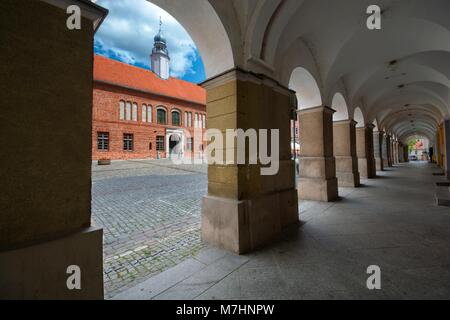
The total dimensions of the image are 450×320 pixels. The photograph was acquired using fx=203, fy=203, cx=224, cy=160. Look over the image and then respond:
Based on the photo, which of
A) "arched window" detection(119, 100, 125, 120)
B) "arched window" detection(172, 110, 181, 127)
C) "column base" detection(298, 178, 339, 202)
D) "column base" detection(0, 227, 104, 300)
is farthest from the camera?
"arched window" detection(172, 110, 181, 127)

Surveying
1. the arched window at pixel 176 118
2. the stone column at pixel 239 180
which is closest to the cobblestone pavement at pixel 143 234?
the stone column at pixel 239 180

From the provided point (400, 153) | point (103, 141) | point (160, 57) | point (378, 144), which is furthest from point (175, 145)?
point (400, 153)

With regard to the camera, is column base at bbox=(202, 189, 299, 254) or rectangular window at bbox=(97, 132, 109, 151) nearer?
column base at bbox=(202, 189, 299, 254)

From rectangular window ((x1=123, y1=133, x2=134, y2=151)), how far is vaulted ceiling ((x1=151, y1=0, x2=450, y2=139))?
974 inches

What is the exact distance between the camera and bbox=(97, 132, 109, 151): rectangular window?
2417 cm

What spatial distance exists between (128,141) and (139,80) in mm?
9360

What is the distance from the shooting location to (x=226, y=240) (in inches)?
127

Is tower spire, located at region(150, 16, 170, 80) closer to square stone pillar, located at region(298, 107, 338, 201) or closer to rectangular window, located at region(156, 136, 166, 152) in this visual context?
rectangular window, located at region(156, 136, 166, 152)

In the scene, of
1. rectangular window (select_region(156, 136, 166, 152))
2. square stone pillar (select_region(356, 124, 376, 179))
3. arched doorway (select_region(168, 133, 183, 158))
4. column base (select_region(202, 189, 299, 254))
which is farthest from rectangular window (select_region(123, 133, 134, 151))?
column base (select_region(202, 189, 299, 254))

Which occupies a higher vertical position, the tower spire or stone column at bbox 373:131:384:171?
the tower spire

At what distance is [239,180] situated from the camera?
3.22 meters

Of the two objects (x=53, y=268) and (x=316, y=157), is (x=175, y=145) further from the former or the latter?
(x=53, y=268)

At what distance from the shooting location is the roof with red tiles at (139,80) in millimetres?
25984
